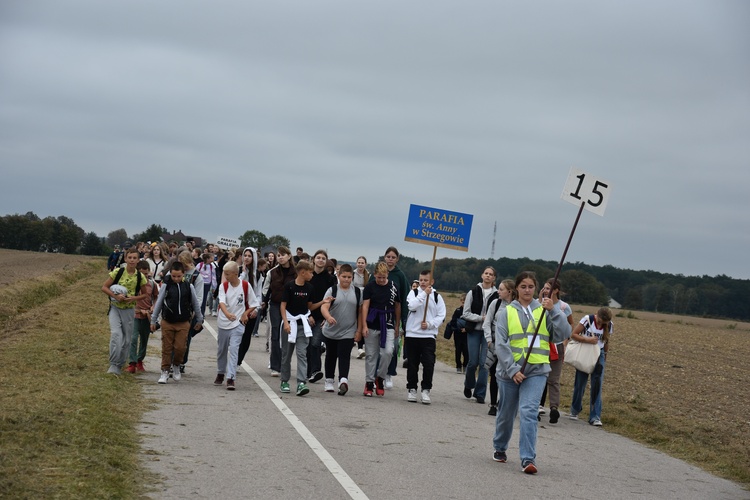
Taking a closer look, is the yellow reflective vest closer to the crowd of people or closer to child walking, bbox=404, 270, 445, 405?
the crowd of people

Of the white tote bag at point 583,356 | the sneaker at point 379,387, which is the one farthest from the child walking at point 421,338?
the white tote bag at point 583,356

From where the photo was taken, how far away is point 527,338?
9.22 metres

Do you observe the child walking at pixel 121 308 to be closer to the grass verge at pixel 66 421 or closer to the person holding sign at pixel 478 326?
the grass verge at pixel 66 421

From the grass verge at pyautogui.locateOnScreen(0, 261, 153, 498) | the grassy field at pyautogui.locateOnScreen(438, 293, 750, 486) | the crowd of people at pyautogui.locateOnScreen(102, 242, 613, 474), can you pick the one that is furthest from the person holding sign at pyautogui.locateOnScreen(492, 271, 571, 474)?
the grass verge at pyautogui.locateOnScreen(0, 261, 153, 498)

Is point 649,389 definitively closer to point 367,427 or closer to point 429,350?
point 429,350

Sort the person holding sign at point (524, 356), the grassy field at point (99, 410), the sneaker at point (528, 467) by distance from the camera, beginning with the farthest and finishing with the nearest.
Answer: the person holding sign at point (524, 356), the sneaker at point (528, 467), the grassy field at point (99, 410)

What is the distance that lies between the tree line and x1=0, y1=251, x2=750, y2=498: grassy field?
6288cm

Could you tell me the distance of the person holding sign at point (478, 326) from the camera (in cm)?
1443

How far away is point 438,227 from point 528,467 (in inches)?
473

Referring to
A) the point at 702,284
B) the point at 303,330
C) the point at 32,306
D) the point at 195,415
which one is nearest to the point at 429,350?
the point at 303,330

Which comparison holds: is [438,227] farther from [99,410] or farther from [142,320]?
[99,410]

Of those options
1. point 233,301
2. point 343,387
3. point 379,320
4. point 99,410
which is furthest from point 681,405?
point 99,410

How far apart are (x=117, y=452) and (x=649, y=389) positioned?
554 inches

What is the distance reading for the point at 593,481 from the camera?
8.84 metres
